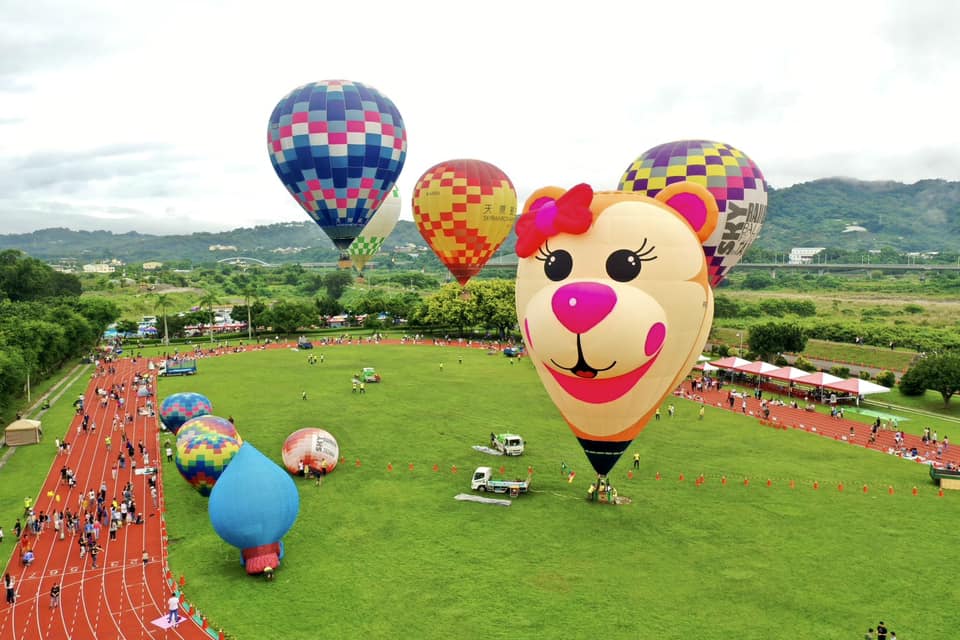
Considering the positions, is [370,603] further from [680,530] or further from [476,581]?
[680,530]

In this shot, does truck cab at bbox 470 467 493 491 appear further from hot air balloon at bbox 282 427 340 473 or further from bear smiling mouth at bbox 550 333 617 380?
bear smiling mouth at bbox 550 333 617 380

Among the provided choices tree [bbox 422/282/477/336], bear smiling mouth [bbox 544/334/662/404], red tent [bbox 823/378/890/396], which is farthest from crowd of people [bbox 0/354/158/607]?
tree [bbox 422/282/477/336]

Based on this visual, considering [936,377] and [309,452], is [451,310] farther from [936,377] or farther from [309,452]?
[309,452]

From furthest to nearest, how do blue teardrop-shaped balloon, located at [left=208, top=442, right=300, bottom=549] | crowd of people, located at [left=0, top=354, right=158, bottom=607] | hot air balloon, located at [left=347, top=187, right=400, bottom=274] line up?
hot air balloon, located at [left=347, top=187, right=400, bottom=274]
crowd of people, located at [left=0, top=354, right=158, bottom=607]
blue teardrop-shaped balloon, located at [left=208, top=442, right=300, bottom=549]

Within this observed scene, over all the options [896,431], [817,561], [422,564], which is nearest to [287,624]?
[422,564]

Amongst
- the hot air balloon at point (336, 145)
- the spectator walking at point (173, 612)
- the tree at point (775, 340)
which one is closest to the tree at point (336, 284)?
the tree at point (775, 340)

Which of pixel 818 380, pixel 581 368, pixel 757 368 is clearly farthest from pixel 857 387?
pixel 581 368
